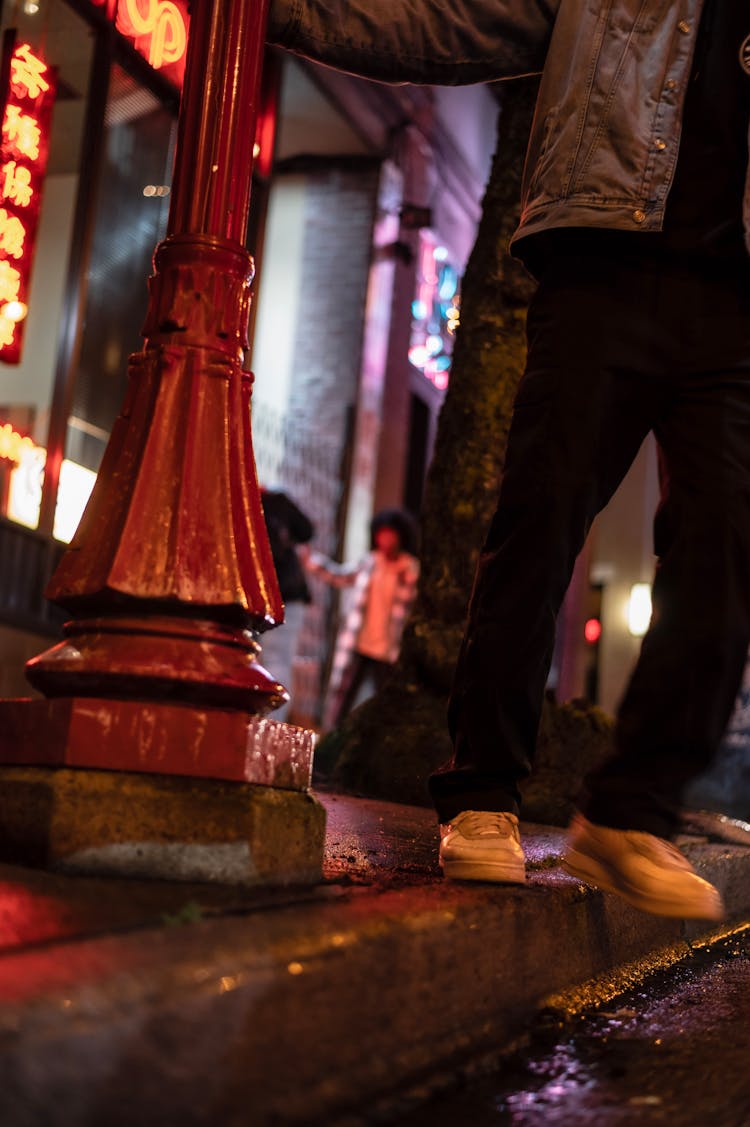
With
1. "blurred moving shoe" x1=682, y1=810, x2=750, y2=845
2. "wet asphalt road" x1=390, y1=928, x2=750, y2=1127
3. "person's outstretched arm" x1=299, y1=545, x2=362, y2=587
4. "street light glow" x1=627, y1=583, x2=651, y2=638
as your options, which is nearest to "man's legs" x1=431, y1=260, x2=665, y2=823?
"wet asphalt road" x1=390, y1=928, x2=750, y2=1127

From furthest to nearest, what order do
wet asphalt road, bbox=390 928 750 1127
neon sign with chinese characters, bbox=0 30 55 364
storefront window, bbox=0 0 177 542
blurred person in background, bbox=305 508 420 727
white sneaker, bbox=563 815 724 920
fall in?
1. blurred person in background, bbox=305 508 420 727
2. storefront window, bbox=0 0 177 542
3. neon sign with chinese characters, bbox=0 30 55 364
4. white sneaker, bbox=563 815 724 920
5. wet asphalt road, bbox=390 928 750 1127

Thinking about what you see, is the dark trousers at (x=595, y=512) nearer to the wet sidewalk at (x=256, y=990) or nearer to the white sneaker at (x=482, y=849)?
the white sneaker at (x=482, y=849)

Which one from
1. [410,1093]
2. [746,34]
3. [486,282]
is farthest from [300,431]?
[410,1093]

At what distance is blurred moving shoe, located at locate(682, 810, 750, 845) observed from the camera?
162 inches

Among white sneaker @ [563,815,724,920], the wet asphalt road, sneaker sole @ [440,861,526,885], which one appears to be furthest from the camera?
white sneaker @ [563,815,724,920]

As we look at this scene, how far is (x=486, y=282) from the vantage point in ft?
17.8

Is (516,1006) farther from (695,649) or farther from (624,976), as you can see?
(695,649)

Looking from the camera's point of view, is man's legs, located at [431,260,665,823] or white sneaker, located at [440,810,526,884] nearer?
white sneaker, located at [440,810,526,884]

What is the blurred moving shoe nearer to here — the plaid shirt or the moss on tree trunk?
the moss on tree trunk

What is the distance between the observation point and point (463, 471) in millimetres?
5328

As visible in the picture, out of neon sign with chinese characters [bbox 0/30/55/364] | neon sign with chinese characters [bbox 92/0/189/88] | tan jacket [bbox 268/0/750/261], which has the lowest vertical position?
tan jacket [bbox 268/0/750/261]

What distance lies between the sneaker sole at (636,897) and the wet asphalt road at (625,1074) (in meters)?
0.16

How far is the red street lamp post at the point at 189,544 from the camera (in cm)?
197

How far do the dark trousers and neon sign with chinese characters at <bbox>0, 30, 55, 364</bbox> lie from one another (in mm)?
6045
